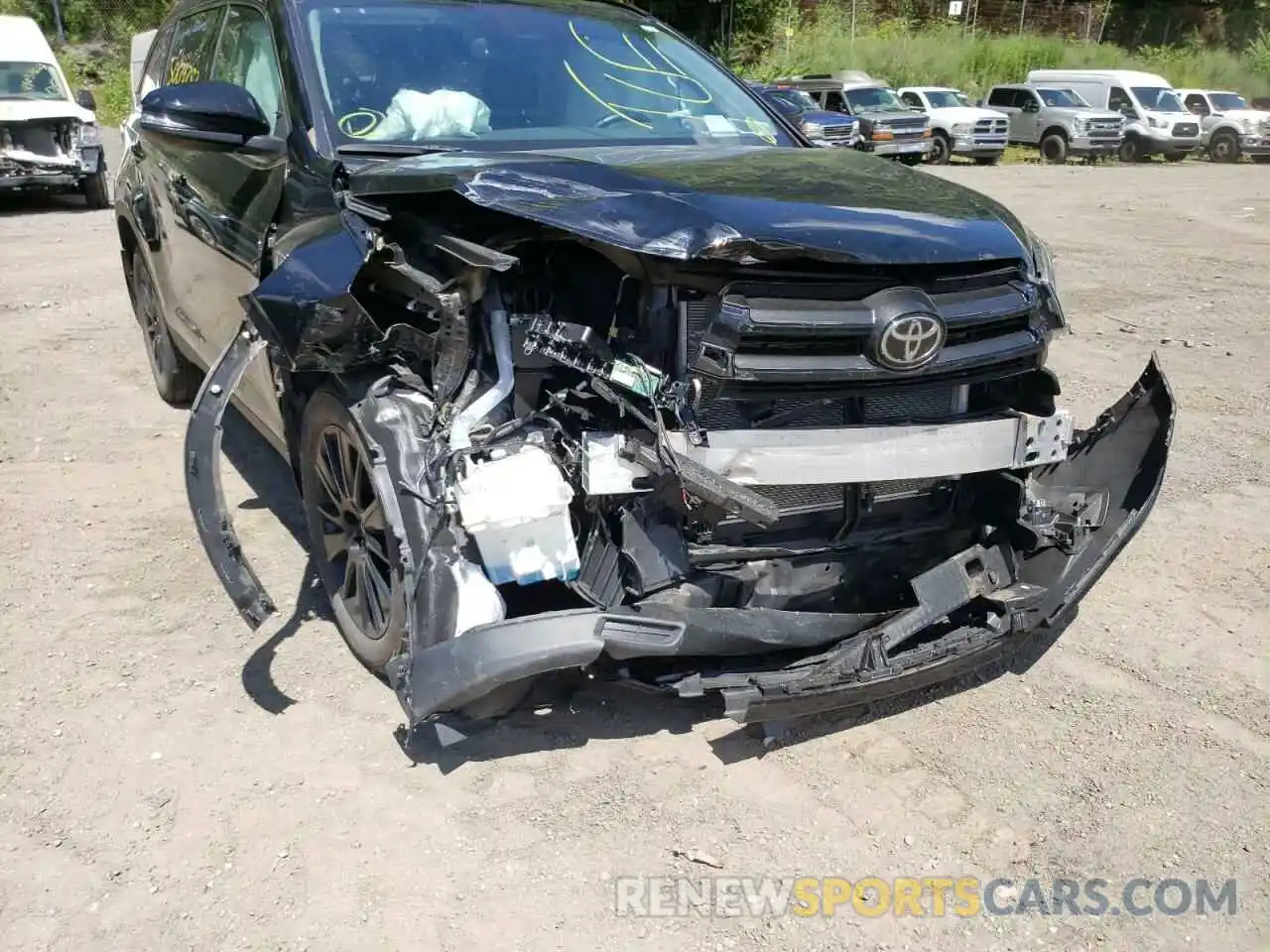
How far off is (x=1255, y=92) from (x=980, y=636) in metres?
41.6

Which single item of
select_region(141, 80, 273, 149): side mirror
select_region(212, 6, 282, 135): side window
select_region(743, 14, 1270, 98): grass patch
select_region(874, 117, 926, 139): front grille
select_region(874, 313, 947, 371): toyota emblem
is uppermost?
select_region(743, 14, 1270, 98): grass patch

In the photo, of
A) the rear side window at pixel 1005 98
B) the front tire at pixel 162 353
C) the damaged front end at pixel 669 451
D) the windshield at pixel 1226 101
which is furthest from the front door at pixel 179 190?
the windshield at pixel 1226 101

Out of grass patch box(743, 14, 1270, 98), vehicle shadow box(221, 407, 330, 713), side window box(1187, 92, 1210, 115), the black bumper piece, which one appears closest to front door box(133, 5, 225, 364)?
vehicle shadow box(221, 407, 330, 713)

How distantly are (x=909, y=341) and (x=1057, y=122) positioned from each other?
79.7ft

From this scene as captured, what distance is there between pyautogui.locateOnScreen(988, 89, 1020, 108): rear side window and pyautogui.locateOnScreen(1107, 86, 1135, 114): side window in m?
2.20

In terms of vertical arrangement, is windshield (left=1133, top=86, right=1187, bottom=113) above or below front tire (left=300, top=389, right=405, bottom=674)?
above

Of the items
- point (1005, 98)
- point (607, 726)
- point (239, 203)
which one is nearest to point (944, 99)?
point (1005, 98)

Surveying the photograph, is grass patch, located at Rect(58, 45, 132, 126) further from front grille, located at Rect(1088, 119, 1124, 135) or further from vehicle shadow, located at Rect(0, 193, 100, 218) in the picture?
front grille, located at Rect(1088, 119, 1124, 135)

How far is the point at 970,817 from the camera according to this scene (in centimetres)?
273

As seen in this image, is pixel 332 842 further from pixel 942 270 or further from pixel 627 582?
pixel 942 270

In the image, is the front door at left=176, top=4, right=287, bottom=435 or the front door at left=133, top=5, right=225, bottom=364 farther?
the front door at left=133, top=5, right=225, bottom=364

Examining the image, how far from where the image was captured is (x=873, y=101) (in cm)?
2203

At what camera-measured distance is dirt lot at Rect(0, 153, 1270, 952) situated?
2.39 metres

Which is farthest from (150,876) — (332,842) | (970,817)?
(970,817)
